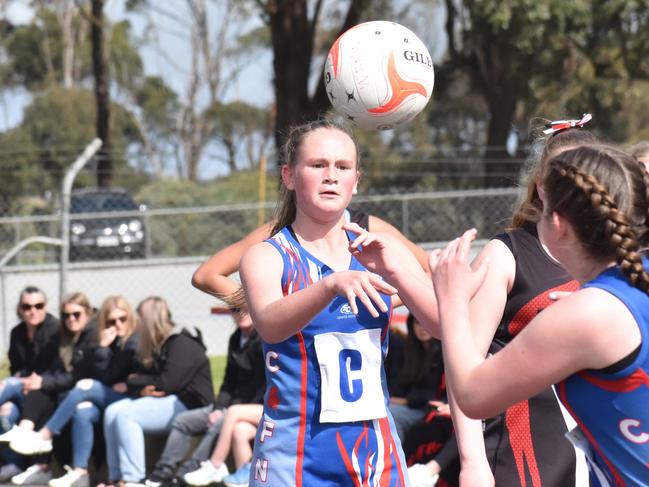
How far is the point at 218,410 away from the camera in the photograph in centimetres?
748

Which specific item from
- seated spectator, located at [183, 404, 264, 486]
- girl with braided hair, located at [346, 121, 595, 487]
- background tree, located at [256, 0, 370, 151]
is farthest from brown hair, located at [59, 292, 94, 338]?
background tree, located at [256, 0, 370, 151]

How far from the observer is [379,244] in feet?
Answer: 9.77

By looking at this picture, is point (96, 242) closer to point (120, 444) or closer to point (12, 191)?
point (120, 444)

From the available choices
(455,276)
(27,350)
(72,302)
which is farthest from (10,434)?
(455,276)

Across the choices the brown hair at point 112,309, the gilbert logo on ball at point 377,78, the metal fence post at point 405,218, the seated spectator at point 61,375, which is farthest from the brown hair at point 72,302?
the metal fence post at point 405,218

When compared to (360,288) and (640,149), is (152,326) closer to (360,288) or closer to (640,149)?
(640,149)

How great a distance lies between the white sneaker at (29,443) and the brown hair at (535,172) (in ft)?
17.8

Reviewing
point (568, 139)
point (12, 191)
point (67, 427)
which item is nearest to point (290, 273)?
point (568, 139)

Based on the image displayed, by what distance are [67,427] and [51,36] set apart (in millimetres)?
41251

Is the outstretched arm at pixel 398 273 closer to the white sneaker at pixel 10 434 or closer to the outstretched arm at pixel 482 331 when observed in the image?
the outstretched arm at pixel 482 331

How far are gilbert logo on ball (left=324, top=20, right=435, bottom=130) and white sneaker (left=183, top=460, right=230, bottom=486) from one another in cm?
368

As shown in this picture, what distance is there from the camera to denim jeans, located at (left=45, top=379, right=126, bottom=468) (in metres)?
7.72

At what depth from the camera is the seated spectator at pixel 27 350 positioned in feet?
27.1

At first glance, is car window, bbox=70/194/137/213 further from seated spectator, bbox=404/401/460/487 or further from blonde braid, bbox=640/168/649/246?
blonde braid, bbox=640/168/649/246
